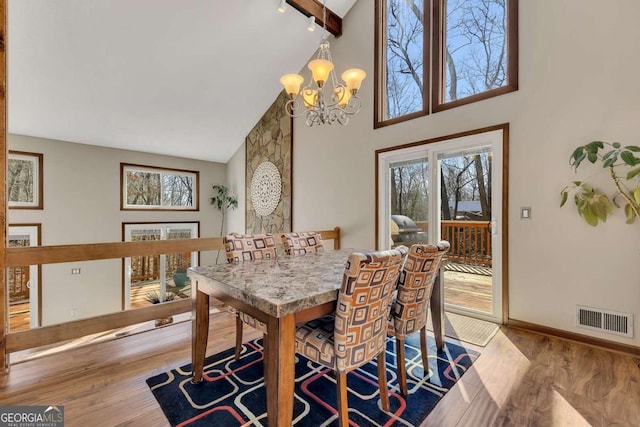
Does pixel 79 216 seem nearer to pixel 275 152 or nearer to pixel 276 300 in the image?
pixel 275 152

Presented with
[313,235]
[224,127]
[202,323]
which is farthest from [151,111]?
[202,323]

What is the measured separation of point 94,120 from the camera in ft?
14.3

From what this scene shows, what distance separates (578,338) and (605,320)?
0.25 metres

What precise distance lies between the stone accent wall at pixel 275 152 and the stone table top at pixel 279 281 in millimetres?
2943

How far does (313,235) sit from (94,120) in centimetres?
403

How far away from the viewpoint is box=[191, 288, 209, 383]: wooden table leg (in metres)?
1.84

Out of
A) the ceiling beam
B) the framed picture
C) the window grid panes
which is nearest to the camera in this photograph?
the window grid panes

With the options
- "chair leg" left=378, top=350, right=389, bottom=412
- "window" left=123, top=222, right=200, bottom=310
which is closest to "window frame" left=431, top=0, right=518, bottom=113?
"chair leg" left=378, top=350, right=389, bottom=412

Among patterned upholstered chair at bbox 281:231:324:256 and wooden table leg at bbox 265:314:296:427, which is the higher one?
patterned upholstered chair at bbox 281:231:324:256

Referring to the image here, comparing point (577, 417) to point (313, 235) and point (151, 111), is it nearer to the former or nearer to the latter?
point (313, 235)

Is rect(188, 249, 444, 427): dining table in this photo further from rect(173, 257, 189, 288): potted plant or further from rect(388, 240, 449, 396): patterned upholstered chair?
rect(173, 257, 189, 288): potted plant

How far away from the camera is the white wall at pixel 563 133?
2287mm

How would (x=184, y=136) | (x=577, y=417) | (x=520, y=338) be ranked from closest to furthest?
(x=577, y=417) < (x=520, y=338) < (x=184, y=136)

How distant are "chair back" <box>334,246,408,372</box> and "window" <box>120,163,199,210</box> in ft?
18.2
